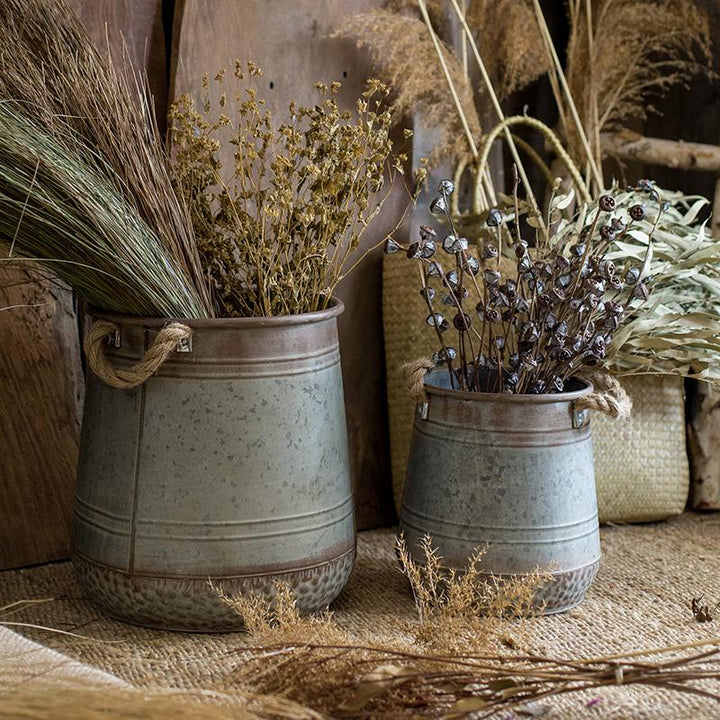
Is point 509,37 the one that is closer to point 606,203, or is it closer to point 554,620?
point 606,203

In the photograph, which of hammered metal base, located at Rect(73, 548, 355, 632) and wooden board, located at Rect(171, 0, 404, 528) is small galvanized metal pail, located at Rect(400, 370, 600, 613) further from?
wooden board, located at Rect(171, 0, 404, 528)

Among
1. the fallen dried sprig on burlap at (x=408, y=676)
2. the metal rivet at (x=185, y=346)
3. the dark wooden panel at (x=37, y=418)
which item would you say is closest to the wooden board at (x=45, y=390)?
the dark wooden panel at (x=37, y=418)

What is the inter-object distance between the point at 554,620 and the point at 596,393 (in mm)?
328

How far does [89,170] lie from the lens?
1472mm

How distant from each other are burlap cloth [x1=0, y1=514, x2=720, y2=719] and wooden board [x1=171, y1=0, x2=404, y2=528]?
0.16m

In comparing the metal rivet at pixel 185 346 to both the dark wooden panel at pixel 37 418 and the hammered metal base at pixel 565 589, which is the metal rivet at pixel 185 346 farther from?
the hammered metal base at pixel 565 589

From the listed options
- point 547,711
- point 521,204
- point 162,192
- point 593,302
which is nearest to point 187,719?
point 547,711

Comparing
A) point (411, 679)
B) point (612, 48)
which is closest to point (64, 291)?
point (411, 679)

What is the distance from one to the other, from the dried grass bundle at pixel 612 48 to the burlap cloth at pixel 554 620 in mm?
798

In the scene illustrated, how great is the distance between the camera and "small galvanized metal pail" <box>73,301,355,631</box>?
1511mm

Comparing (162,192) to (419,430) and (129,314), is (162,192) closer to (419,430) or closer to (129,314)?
(129,314)

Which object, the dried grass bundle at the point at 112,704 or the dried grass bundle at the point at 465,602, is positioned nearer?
the dried grass bundle at the point at 112,704

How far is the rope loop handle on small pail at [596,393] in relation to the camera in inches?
64.2

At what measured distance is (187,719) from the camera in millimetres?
1069
